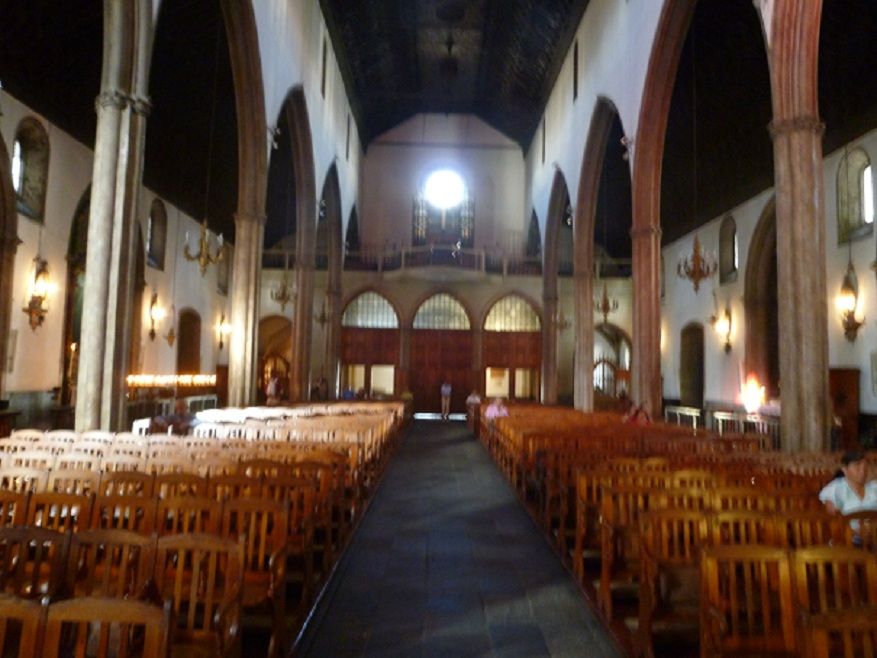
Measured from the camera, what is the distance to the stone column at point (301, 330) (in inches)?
727

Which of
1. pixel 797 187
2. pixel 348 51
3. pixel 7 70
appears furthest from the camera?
pixel 348 51

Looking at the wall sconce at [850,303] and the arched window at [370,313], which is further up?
the arched window at [370,313]

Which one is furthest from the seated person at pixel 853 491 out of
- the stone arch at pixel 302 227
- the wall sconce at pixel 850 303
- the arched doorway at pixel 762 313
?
the stone arch at pixel 302 227

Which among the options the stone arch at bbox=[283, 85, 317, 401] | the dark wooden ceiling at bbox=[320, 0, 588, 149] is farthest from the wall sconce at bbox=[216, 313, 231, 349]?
the dark wooden ceiling at bbox=[320, 0, 588, 149]

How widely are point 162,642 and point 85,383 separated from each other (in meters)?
6.60

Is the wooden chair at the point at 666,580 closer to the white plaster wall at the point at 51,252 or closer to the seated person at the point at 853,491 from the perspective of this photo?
the seated person at the point at 853,491

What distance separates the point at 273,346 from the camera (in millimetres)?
28109

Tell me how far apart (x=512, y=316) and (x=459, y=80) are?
374 inches

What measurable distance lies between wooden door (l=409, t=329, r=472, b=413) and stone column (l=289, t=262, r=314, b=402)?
7453mm

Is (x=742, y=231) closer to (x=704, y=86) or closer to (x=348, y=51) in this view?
(x=704, y=86)

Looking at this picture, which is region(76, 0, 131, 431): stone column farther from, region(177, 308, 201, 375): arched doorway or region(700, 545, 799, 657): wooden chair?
region(177, 308, 201, 375): arched doorway

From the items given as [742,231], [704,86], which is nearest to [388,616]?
[704,86]

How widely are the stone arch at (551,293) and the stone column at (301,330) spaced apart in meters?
8.83

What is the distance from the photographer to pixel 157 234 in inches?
747
